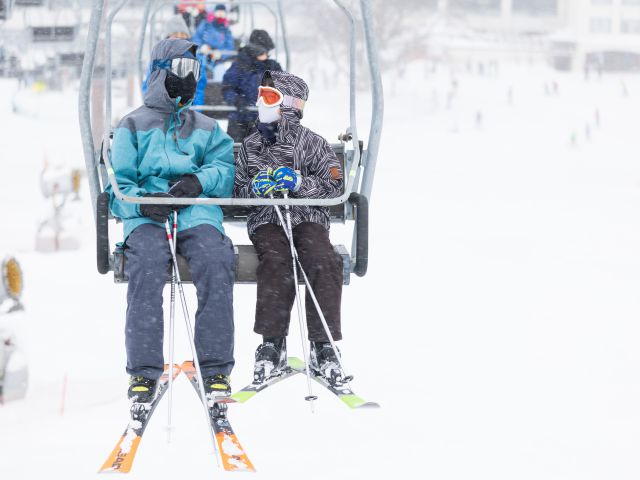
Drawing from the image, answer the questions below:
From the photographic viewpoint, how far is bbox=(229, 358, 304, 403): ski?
3.90 m

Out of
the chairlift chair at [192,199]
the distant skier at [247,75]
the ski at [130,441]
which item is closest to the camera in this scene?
the ski at [130,441]

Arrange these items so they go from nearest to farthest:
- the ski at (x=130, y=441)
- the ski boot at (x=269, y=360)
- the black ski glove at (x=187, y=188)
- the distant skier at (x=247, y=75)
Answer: the ski at (x=130, y=441) → the black ski glove at (x=187, y=188) → the ski boot at (x=269, y=360) → the distant skier at (x=247, y=75)

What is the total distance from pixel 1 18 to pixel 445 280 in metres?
4.24

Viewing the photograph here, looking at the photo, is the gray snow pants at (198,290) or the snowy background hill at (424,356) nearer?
the gray snow pants at (198,290)

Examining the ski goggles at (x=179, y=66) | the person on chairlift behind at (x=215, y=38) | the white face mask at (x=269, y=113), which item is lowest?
the white face mask at (x=269, y=113)

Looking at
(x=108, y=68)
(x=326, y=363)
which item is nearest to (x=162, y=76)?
(x=108, y=68)

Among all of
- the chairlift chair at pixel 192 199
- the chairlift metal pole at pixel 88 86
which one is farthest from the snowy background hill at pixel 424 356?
the chairlift metal pole at pixel 88 86

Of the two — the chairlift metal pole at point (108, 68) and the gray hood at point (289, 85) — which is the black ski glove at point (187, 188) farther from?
the gray hood at point (289, 85)

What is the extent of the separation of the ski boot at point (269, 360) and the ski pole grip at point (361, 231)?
40 centimetres

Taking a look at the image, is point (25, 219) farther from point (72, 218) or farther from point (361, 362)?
point (361, 362)

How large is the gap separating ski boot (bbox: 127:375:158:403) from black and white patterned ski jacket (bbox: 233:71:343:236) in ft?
2.37

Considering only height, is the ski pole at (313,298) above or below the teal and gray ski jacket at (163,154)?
below

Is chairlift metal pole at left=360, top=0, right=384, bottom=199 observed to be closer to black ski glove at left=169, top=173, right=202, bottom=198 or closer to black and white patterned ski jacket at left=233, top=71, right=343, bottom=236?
black and white patterned ski jacket at left=233, top=71, right=343, bottom=236

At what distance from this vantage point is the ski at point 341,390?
382 centimetres
